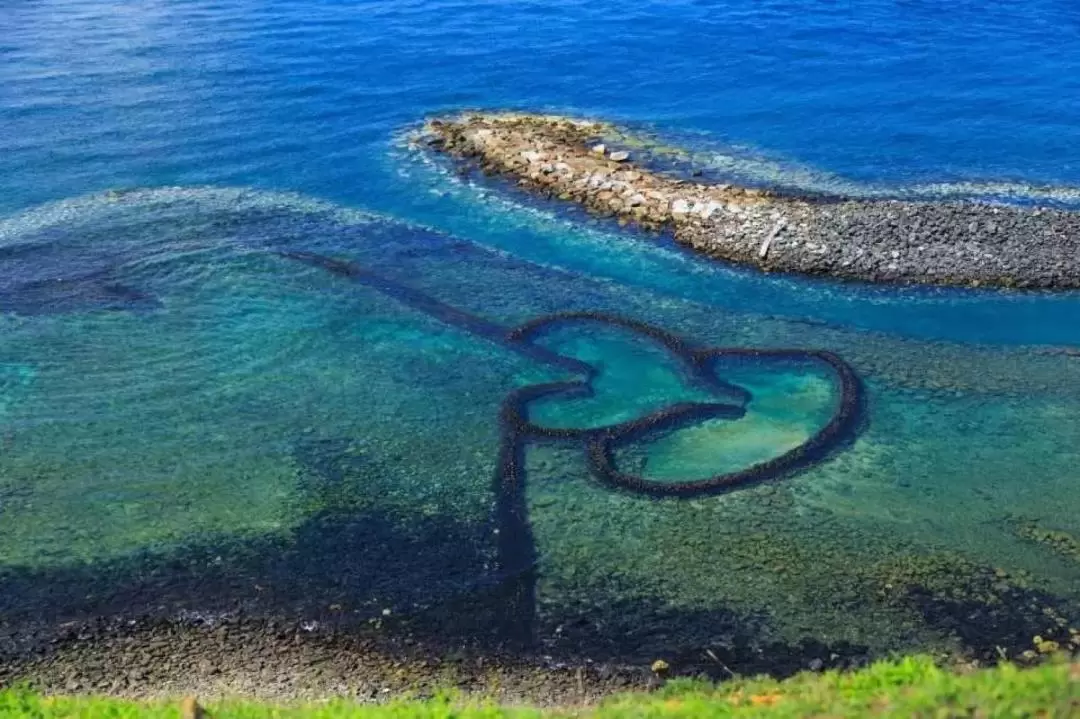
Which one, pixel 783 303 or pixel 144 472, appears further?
pixel 783 303

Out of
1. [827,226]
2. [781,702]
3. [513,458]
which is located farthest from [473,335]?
[781,702]

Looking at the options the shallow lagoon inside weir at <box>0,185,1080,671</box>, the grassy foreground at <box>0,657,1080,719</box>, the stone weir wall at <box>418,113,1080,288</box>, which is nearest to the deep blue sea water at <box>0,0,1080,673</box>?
the shallow lagoon inside weir at <box>0,185,1080,671</box>

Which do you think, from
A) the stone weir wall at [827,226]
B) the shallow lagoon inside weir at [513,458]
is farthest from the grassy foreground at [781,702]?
the stone weir wall at [827,226]

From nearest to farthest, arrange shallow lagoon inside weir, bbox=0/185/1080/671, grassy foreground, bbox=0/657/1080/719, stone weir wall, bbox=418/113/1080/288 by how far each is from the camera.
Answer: grassy foreground, bbox=0/657/1080/719
shallow lagoon inside weir, bbox=0/185/1080/671
stone weir wall, bbox=418/113/1080/288

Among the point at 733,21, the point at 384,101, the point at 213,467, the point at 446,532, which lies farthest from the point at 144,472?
the point at 733,21

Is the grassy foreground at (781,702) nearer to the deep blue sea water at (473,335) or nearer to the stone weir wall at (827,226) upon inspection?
the deep blue sea water at (473,335)

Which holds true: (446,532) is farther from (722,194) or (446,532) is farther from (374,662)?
(722,194)

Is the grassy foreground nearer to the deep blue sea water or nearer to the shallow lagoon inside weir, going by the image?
the shallow lagoon inside weir
